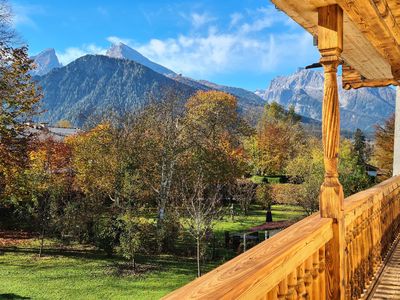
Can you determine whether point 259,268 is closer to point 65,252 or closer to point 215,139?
point 65,252

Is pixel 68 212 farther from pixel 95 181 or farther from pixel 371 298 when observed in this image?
pixel 371 298

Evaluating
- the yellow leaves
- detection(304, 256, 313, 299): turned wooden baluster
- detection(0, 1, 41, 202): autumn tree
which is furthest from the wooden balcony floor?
the yellow leaves

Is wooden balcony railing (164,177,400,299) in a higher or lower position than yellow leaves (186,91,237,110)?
lower

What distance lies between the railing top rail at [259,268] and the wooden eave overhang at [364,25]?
170 cm

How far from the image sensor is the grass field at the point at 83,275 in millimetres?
11570

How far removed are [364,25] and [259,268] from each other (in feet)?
9.26

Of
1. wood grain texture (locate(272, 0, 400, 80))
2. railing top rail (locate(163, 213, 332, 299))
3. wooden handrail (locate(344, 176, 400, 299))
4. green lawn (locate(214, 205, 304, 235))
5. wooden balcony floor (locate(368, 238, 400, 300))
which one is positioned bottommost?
green lawn (locate(214, 205, 304, 235))

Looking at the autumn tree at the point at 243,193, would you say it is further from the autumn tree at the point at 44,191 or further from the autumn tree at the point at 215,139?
the autumn tree at the point at 44,191

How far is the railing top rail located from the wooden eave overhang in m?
1.70

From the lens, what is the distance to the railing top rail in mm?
1218

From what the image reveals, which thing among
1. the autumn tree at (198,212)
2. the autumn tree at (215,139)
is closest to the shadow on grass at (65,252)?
the autumn tree at (198,212)

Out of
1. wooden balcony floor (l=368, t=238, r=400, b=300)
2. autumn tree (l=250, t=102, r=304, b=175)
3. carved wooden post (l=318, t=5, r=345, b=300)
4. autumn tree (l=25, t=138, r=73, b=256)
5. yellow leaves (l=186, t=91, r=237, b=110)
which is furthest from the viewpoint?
yellow leaves (l=186, t=91, r=237, b=110)

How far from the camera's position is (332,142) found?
2830mm

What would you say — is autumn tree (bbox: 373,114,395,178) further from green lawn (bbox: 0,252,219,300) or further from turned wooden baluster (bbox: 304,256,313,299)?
turned wooden baluster (bbox: 304,256,313,299)
